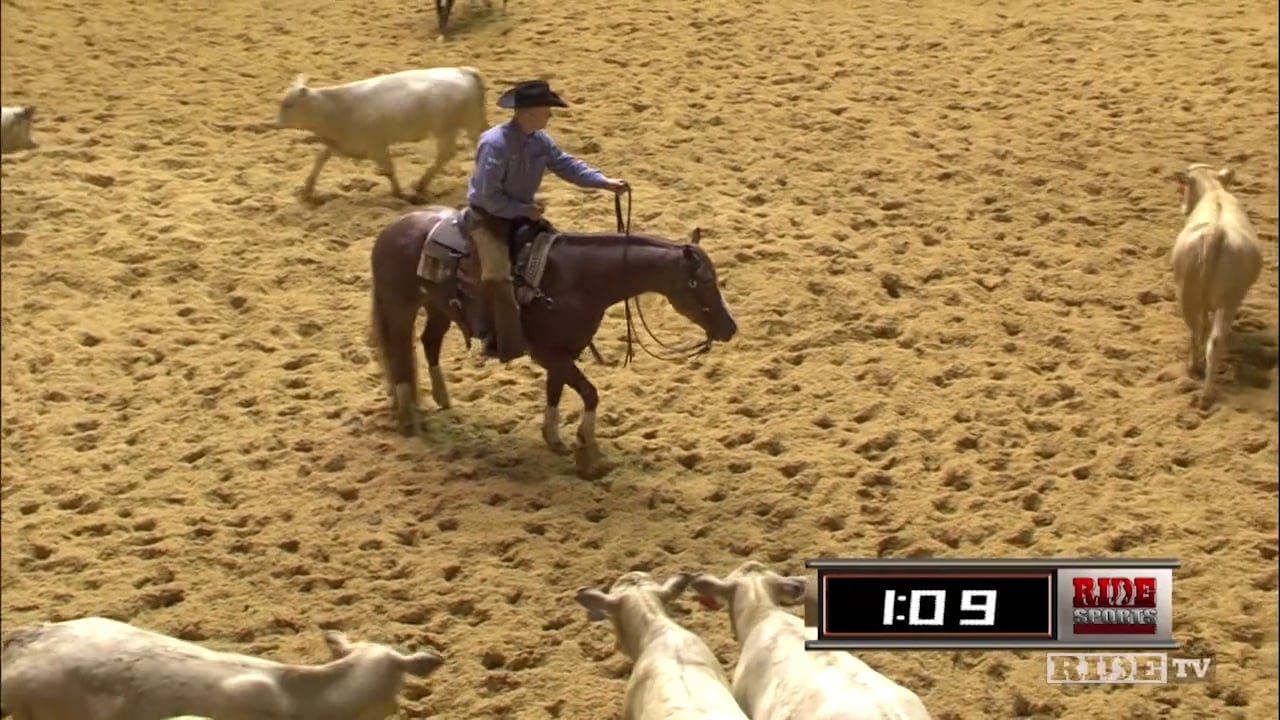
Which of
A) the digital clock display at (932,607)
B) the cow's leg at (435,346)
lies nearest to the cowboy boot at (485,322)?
the cow's leg at (435,346)

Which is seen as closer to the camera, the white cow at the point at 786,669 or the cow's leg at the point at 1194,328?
the white cow at the point at 786,669

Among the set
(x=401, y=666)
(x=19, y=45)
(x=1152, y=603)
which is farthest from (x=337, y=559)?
(x=19, y=45)

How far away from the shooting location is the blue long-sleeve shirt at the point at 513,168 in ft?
23.0

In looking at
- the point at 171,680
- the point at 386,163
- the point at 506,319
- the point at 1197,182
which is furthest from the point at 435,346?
the point at 1197,182

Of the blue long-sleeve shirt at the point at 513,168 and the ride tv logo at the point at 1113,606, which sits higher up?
the blue long-sleeve shirt at the point at 513,168

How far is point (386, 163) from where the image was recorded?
10008mm

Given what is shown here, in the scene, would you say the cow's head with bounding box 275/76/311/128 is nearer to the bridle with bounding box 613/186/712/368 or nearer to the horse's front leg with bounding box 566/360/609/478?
the bridle with bounding box 613/186/712/368

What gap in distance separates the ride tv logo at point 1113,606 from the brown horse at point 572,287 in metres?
2.22

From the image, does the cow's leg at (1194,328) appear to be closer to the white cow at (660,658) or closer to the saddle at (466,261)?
the saddle at (466,261)

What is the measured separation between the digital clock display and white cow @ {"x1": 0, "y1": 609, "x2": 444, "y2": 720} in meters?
1.46

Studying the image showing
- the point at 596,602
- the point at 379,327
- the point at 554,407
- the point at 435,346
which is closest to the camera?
the point at 596,602

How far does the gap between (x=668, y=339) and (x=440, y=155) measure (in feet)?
8.12

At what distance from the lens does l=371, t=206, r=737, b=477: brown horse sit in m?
7.20

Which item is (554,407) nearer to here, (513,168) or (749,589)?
(513,168)
